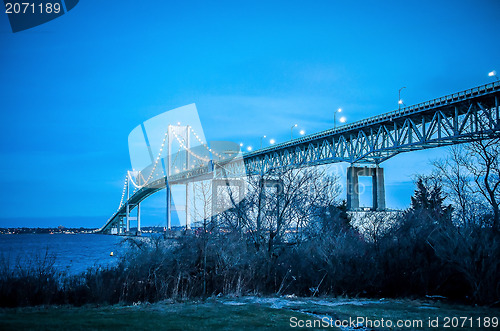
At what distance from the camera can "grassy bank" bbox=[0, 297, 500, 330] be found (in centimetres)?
799

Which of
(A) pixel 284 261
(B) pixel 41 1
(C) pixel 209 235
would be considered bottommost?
(A) pixel 284 261

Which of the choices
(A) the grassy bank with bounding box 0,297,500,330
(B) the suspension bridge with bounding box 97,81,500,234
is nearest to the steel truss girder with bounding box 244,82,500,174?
(B) the suspension bridge with bounding box 97,81,500,234

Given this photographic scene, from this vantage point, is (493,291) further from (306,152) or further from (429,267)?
(306,152)

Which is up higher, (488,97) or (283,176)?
(488,97)

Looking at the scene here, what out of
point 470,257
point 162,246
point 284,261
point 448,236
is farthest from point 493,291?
point 162,246

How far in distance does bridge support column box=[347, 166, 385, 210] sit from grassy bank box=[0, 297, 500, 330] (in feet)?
106

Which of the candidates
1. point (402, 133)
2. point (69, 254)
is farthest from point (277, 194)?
point (69, 254)

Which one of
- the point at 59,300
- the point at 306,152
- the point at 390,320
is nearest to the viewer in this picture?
the point at 390,320

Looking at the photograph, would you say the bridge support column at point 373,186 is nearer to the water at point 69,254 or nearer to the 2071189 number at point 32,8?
the water at point 69,254

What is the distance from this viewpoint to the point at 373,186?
47.2 m

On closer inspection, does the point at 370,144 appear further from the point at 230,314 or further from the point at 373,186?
the point at 230,314

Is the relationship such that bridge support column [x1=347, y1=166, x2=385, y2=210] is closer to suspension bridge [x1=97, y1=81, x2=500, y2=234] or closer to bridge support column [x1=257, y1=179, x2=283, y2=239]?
suspension bridge [x1=97, y1=81, x2=500, y2=234]

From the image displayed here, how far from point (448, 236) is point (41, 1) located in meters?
14.0

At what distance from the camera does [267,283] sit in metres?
13.7
